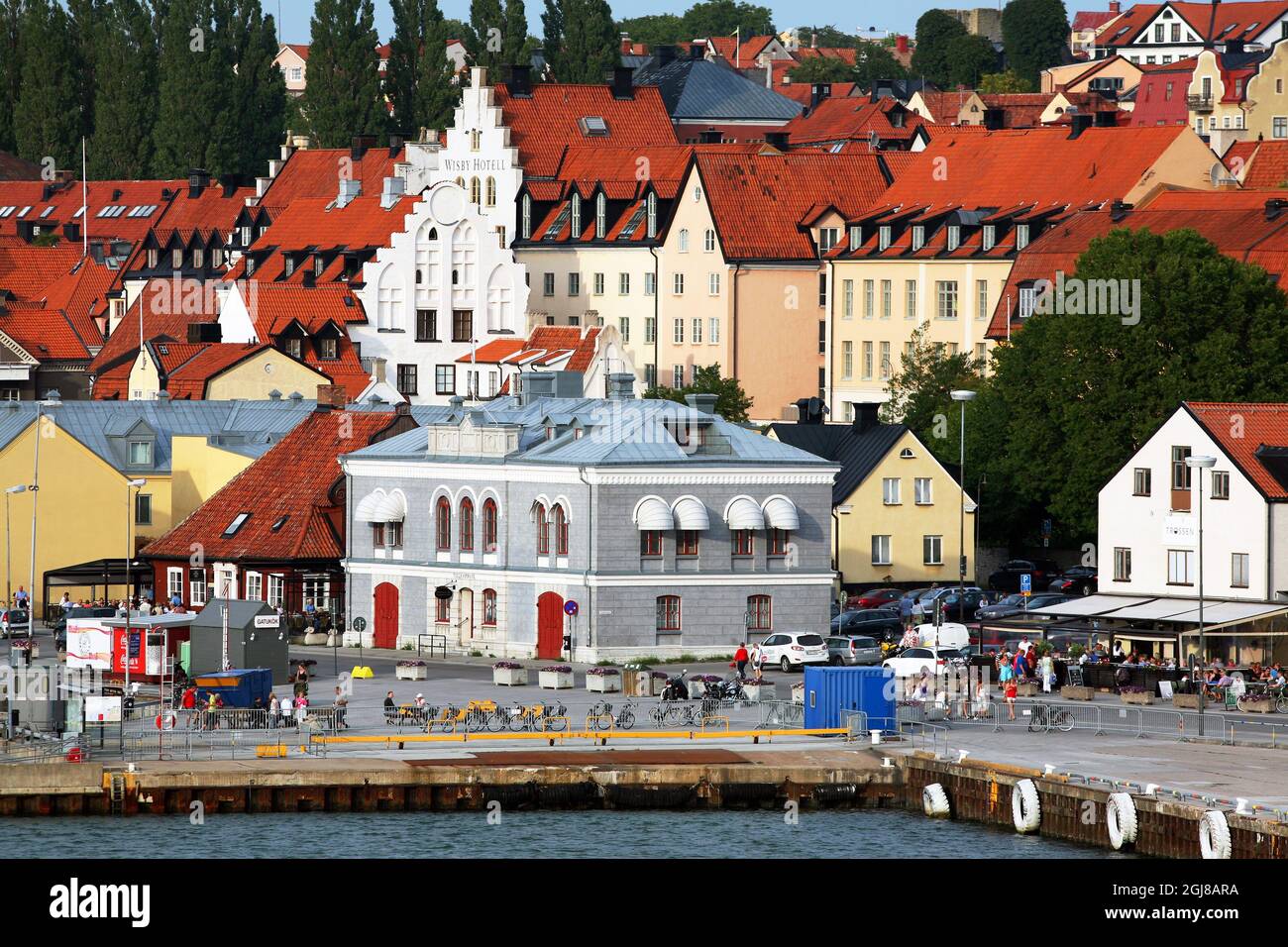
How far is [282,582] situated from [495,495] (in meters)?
9.61

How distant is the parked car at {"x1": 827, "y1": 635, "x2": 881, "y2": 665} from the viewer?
86.1 meters

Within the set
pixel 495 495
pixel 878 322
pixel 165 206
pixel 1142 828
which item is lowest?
pixel 1142 828

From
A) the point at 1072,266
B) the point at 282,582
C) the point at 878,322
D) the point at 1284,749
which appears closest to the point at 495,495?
the point at 282,582

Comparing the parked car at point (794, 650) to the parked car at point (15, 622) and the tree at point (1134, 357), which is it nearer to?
the tree at point (1134, 357)

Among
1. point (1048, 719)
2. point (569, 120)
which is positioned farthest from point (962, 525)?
point (569, 120)

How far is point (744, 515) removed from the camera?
89000 mm

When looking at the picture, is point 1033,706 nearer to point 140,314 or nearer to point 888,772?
point 888,772

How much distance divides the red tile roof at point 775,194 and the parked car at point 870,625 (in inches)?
1903

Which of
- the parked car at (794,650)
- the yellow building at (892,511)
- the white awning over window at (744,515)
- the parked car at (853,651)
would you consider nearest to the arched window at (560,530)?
the white awning over window at (744,515)

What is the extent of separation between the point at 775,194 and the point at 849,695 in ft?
239

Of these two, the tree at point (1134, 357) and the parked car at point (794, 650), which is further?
the tree at point (1134, 357)

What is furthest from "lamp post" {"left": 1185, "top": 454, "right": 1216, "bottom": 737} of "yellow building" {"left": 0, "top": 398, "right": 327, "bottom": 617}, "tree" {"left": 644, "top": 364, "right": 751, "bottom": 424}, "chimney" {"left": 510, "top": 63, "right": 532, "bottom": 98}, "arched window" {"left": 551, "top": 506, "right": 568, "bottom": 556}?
"chimney" {"left": 510, "top": 63, "right": 532, "bottom": 98}

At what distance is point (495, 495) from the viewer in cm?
9056

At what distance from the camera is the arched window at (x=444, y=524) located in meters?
92.0
